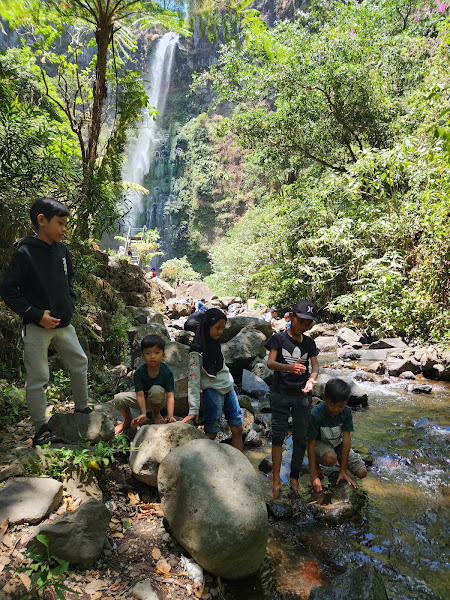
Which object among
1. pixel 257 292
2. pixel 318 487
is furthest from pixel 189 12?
pixel 257 292

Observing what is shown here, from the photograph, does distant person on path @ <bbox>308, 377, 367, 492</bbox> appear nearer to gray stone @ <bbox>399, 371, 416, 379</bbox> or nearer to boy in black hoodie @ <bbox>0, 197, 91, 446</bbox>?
boy in black hoodie @ <bbox>0, 197, 91, 446</bbox>

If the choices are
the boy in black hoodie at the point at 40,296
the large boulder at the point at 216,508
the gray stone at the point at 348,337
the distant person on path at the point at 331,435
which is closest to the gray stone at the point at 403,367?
the gray stone at the point at 348,337

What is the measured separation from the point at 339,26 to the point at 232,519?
14.1m

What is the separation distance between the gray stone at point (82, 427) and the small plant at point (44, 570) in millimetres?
1052

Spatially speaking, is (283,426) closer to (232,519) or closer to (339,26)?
(232,519)

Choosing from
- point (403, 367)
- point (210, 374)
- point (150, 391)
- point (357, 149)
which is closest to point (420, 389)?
point (403, 367)

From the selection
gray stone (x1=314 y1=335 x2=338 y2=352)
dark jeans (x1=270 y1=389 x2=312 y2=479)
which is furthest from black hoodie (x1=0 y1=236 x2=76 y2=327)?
gray stone (x1=314 y1=335 x2=338 y2=352)

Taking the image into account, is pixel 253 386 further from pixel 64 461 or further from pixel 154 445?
pixel 64 461

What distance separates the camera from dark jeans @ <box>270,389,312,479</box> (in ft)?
10.6

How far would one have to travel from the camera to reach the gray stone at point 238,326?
8.30 metres

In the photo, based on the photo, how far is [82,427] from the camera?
2963 millimetres

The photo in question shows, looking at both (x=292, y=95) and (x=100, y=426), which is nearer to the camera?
(x=100, y=426)

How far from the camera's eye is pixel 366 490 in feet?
10.9

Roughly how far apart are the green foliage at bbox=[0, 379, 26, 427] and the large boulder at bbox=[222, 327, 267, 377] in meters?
3.60
